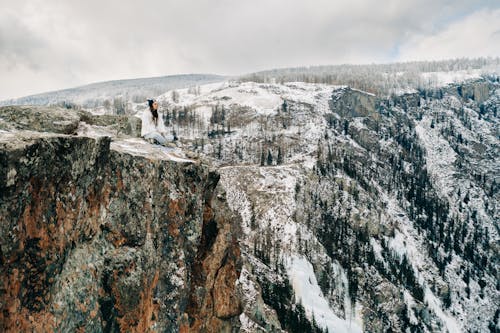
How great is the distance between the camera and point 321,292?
105000mm

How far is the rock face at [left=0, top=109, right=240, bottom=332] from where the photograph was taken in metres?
11.4

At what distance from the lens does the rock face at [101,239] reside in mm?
11445

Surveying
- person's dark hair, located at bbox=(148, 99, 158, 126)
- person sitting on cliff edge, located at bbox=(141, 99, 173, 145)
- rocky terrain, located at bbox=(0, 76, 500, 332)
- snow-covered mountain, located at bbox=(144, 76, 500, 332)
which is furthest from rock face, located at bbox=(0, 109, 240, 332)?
snow-covered mountain, located at bbox=(144, 76, 500, 332)

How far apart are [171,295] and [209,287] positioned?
405 cm

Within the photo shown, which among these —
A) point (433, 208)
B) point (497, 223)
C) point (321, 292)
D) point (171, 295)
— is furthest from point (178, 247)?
point (497, 223)

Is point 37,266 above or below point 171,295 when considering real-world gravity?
above

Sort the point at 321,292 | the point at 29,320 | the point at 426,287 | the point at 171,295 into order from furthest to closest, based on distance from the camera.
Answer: the point at 426,287, the point at 321,292, the point at 171,295, the point at 29,320

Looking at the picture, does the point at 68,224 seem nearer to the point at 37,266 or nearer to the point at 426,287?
the point at 37,266

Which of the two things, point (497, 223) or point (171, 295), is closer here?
point (171, 295)

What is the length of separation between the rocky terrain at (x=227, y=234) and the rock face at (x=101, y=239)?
5 centimetres

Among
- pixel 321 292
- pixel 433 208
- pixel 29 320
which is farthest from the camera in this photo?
pixel 433 208

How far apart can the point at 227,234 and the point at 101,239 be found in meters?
9.45

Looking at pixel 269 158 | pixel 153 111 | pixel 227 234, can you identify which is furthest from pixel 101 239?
pixel 269 158

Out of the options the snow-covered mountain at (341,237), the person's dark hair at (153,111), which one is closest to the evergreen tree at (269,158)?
the snow-covered mountain at (341,237)
